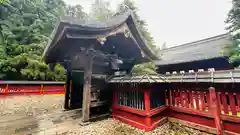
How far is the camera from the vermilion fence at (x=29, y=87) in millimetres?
10133

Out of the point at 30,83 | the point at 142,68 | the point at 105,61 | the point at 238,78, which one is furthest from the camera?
the point at 30,83

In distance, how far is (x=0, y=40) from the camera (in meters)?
13.2

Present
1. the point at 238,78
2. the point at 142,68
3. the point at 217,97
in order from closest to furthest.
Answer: the point at 238,78, the point at 217,97, the point at 142,68

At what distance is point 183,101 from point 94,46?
3355 millimetres

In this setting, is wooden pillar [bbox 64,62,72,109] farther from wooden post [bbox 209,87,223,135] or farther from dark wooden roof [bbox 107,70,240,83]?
wooden post [bbox 209,87,223,135]

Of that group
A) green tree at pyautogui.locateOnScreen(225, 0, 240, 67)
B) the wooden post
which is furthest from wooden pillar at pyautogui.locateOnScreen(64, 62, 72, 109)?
green tree at pyautogui.locateOnScreen(225, 0, 240, 67)

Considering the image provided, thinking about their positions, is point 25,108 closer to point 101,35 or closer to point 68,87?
point 68,87

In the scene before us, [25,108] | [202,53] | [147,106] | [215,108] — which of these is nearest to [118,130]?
[147,106]

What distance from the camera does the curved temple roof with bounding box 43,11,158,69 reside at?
3.38 m

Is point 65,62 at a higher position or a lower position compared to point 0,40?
lower

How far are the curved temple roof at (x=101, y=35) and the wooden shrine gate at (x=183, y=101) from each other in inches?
55.1

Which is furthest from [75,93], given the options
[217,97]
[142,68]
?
[217,97]

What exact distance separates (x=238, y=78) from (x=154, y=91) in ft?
6.34

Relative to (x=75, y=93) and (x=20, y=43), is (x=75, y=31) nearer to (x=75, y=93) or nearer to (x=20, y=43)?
(x=75, y=93)
